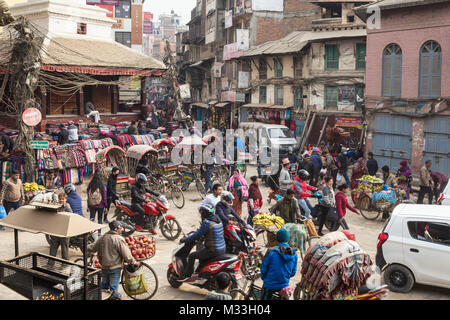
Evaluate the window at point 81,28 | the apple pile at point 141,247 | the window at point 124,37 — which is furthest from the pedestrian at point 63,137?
the window at point 124,37

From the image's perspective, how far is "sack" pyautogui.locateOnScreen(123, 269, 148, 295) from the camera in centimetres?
867

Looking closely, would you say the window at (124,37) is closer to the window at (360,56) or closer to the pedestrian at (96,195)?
the window at (360,56)

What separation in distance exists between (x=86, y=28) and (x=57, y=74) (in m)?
5.80

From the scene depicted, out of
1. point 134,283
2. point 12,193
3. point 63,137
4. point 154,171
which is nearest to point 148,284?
point 134,283

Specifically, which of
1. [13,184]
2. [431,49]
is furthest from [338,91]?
[13,184]

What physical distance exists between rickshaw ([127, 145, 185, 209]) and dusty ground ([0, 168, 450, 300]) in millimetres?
473

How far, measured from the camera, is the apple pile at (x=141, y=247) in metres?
9.42

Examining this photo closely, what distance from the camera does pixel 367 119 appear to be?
76.8 ft

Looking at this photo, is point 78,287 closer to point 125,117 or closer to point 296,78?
point 125,117

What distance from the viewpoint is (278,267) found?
7082 mm

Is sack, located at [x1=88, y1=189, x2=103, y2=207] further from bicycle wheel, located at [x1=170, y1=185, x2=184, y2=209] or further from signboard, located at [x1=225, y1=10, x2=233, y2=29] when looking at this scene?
signboard, located at [x1=225, y1=10, x2=233, y2=29]

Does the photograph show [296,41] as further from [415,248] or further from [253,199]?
[415,248]

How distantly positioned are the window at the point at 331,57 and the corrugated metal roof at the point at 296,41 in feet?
2.81

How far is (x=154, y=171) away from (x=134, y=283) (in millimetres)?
10164
